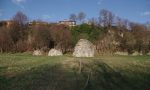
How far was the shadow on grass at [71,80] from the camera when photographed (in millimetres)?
16016

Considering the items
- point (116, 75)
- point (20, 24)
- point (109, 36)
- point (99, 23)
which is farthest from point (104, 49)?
point (116, 75)

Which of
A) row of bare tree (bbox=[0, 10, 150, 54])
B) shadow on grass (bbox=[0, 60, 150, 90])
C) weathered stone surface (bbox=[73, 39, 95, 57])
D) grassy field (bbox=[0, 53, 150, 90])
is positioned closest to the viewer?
shadow on grass (bbox=[0, 60, 150, 90])

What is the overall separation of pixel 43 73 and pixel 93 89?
12.8 ft

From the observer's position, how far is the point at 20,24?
7631 cm

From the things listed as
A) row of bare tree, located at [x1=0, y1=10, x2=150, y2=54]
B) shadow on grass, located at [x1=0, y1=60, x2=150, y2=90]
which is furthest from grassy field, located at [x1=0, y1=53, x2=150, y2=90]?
row of bare tree, located at [x1=0, y1=10, x2=150, y2=54]

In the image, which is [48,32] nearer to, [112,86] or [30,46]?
[30,46]

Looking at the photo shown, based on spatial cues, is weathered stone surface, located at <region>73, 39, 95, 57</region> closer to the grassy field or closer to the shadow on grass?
the grassy field

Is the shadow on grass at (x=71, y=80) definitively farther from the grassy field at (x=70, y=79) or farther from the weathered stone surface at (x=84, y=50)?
the weathered stone surface at (x=84, y=50)

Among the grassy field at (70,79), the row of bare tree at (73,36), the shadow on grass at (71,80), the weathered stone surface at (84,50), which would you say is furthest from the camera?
the row of bare tree at (73,36)

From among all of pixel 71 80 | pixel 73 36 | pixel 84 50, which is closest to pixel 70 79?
pixel 71 80

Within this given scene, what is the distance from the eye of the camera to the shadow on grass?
631 inches

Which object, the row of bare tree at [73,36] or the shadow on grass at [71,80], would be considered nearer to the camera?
the shadow on grass at [71,80]

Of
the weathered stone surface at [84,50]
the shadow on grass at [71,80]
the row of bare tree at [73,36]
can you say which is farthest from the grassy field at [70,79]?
the row of bare tree at [73,36]

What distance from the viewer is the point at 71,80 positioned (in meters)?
17.8
